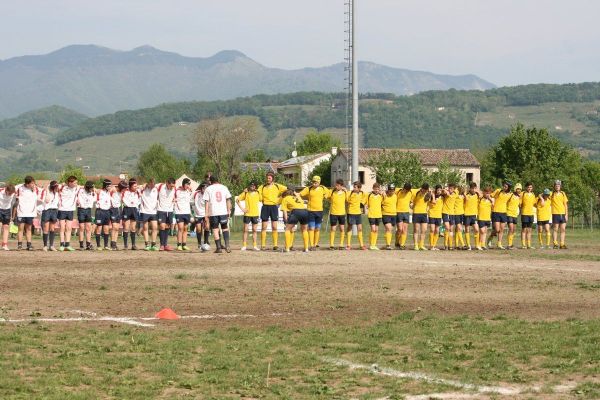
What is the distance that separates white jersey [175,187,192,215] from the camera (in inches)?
1265

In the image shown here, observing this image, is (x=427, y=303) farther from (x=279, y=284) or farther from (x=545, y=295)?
(x=279, y=284)

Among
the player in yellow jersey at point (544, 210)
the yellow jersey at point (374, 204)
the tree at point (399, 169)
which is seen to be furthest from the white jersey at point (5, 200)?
the tree at point (399, 169)

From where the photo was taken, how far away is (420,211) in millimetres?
34375

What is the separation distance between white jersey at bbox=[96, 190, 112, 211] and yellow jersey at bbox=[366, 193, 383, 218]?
798 centimetres

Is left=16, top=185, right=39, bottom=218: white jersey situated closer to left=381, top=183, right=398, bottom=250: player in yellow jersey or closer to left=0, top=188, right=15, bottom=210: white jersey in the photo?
left=0, top=188, right=15, bottom=210: white jersey

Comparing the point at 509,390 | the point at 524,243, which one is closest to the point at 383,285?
the point at 509,390

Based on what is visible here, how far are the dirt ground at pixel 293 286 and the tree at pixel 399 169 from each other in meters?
66.7

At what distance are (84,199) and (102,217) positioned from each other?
3.00ft

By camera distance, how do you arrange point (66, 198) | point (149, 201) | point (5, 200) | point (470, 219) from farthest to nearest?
point (470, 219) < point (149, 201) < point (66, 198) < point (5, 200)

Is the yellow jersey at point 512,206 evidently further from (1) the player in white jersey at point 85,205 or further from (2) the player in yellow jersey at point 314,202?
(1) the player in white jersey at point 85,205

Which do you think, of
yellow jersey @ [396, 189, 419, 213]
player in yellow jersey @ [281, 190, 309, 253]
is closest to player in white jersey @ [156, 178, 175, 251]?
player in yellow jersey @ [281, 190, 309, 253]

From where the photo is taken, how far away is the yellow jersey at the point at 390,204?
112 ft

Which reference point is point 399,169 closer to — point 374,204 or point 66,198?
point 374,204

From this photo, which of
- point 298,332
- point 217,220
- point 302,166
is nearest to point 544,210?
point 217,220
